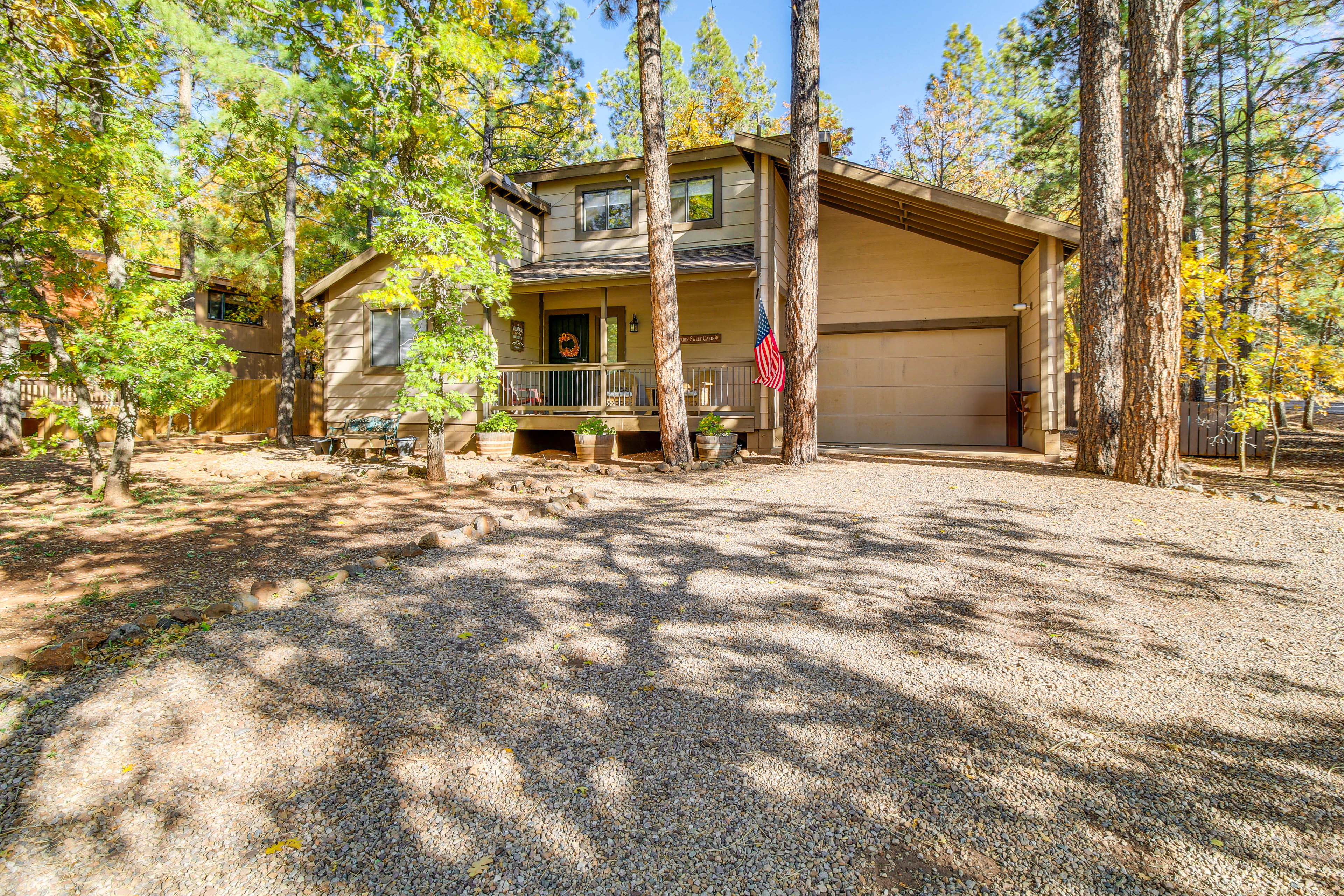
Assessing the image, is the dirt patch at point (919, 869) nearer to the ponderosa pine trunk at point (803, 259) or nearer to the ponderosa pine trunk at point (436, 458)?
the ponderosa pine trunk at point (436, 458)

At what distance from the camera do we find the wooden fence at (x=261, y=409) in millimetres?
17969

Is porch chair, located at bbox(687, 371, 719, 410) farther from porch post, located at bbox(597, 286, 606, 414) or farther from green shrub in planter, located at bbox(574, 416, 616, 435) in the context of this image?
green shrub in planter, located at bbox(574, 416, 616, 435)

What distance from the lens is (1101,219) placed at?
8141 millimetres

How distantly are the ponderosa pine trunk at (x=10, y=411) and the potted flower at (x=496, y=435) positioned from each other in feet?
25.7

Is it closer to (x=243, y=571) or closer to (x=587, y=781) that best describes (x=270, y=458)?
(x=243, y=571)

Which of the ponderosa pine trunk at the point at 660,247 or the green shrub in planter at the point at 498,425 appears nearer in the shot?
the ponderosa pine trunk at the point at 660,247

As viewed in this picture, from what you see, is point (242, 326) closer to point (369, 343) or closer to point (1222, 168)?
point (369, 343)

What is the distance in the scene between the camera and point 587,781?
2047 mm

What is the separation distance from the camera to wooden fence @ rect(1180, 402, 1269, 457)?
10297mm

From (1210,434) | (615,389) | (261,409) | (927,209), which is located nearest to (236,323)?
(261,409)

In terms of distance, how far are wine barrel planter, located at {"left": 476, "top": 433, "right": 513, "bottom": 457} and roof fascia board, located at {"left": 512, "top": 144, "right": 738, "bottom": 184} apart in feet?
19.2

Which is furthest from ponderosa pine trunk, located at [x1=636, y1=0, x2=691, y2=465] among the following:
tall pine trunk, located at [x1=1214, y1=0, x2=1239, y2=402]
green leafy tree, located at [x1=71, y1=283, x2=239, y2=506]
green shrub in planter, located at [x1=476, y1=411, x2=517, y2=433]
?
tall pine trunk, located at [x1=1214, y1=0, x2=1239, y2=402]

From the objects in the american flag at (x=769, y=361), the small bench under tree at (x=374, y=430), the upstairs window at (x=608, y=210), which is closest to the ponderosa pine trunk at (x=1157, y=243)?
the american flag at (x=769, y=361)

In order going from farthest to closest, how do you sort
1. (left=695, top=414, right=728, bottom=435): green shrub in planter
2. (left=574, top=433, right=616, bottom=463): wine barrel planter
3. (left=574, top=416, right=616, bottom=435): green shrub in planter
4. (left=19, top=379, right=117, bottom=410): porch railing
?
(left=19, top=379, right=117, bottom=410): porch railing
(left=574, top=416, right=616, bottom=435): green shrub in planter
(left=574, top=433, right=616, bottom=463): wine barrel planter
(left=695, top=414, right=728, bottom=435): green shrub in planter
